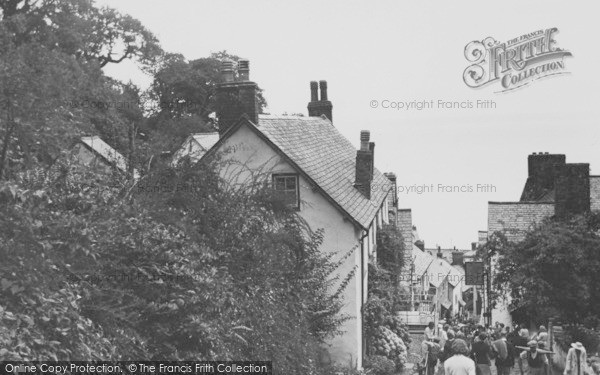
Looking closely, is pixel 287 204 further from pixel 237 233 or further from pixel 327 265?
pixel 327 265

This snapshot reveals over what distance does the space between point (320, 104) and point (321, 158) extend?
37.9ft

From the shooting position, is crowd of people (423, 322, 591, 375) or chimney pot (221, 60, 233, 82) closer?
crowd of people (423, 322, 591, 375)

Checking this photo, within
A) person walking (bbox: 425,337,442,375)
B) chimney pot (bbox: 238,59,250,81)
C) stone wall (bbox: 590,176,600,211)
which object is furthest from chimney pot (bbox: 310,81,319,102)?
person walking (bbox: 425,337,442,375)

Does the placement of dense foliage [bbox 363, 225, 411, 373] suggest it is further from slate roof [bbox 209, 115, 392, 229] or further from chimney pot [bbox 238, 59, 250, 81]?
chimney pot [bbox 238, 59, 250, 81]

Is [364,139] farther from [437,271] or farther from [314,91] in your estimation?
[437,271]

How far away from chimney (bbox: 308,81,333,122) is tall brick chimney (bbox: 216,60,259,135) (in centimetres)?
1380

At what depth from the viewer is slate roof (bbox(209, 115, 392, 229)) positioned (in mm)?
23297

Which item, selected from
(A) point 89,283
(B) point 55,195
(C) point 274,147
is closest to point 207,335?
(A) point 89,283

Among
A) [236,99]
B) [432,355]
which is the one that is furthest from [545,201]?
[432,355]

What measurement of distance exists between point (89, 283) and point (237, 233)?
3.96 metres

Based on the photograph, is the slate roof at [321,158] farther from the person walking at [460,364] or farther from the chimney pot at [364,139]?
the person walking at [460,364]

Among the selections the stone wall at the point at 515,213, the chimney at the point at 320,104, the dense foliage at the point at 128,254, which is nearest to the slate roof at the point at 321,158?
the chimney at the point at 320,104

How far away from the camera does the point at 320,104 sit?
1496 inches

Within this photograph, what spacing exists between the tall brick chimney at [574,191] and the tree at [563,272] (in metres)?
4.41
